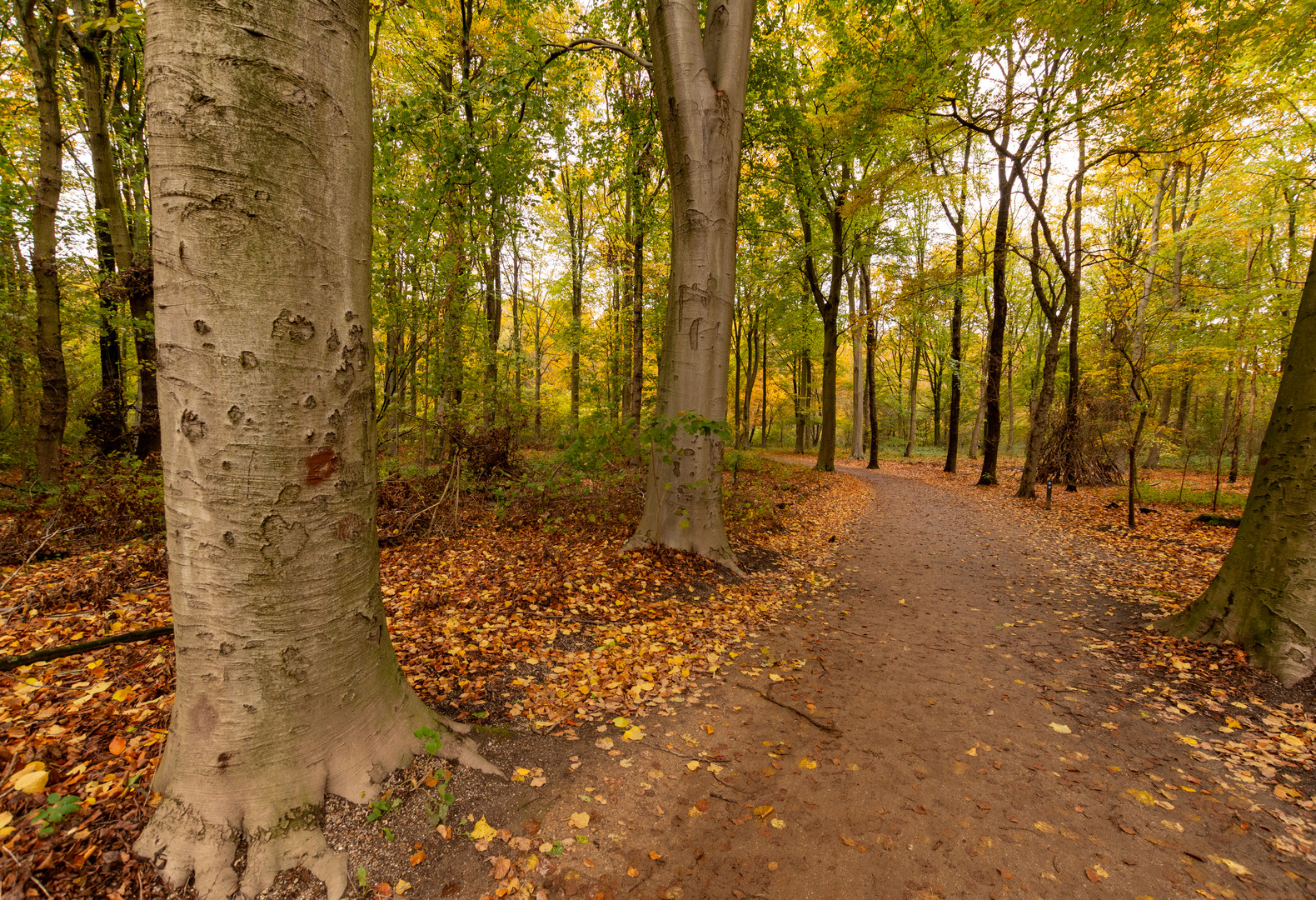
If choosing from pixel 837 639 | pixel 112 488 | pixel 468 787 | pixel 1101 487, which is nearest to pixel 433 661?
pixel 468 787

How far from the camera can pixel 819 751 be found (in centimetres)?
294

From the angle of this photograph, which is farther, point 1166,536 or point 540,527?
point 1166,536

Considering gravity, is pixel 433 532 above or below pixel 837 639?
above

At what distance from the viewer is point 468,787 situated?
7.63ft

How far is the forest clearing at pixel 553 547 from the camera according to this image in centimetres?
169

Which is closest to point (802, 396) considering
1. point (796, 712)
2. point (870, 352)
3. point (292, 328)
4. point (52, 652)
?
point (870, 352)

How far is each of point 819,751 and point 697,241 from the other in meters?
4.99

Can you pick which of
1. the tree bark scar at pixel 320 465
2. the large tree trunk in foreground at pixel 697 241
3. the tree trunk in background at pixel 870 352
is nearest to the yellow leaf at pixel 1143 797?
the large tree trunk in foreground at pixel 697 241

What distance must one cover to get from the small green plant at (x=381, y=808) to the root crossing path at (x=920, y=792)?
684mm

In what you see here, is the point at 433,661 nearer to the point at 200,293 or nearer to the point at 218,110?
the point at 200,293

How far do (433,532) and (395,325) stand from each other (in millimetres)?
3165

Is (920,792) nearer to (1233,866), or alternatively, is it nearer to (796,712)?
(796,712)

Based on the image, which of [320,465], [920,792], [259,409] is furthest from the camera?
[920,792]

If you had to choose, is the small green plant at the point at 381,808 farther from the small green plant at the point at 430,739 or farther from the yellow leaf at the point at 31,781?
the yellow leaf at the point at 31,781
